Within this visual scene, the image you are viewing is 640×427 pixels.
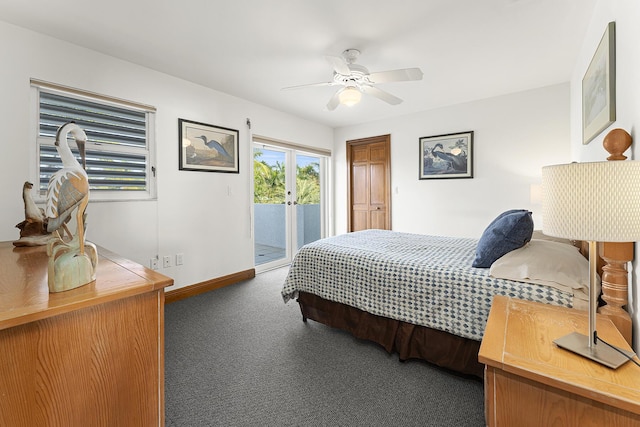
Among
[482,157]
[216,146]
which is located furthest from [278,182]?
[482,157]

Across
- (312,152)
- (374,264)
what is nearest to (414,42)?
(374,264)

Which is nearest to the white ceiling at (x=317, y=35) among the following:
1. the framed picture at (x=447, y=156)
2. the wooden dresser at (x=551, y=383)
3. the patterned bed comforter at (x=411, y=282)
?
the framed picture at (x=447, y=156)

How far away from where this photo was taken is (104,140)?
264 centimetres

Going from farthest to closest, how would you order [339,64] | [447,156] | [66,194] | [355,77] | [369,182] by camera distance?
[369,182] < [447,156] < [355,77] < [339,64] < [66,194]

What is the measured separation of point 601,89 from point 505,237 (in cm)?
104

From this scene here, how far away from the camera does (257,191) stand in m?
4.18

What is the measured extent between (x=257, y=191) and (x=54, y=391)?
11.2 ft

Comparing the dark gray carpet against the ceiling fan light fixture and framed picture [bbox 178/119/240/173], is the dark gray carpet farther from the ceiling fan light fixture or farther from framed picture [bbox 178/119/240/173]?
the ceiling fan light fixture

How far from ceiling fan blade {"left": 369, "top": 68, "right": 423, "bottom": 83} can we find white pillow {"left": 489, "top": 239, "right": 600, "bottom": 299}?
146cm

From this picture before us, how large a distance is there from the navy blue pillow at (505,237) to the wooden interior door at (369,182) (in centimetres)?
287

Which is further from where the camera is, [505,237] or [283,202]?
[283,202]

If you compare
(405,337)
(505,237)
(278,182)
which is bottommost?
(405,337)

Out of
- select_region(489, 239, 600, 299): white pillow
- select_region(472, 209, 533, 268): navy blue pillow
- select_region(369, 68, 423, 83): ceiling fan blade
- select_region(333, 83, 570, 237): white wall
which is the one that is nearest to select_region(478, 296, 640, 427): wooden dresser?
select_region(489, 239, 600, 299): white pillow

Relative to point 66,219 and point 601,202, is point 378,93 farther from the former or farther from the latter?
point 66,219
